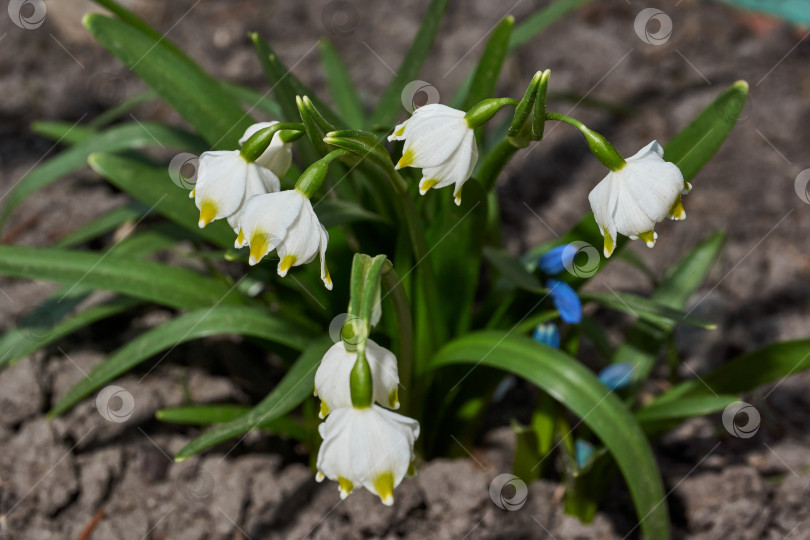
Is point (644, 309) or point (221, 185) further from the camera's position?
point (644, 309)

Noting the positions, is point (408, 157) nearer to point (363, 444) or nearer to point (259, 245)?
point (259, 245)

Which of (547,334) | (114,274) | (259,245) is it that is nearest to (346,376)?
(259,245)

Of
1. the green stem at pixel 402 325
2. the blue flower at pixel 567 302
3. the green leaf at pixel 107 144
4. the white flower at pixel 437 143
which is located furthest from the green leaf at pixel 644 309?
the green leaf at pixel 107 144

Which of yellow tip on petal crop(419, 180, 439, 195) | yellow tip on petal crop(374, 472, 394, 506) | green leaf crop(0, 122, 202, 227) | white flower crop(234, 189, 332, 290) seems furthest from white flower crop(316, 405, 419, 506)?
green leaf crop(0, 122, 202, 227)

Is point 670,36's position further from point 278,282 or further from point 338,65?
point 278,282

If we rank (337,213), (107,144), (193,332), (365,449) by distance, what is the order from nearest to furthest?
(365,449) < (337,213) < (193,332) < (107,144)

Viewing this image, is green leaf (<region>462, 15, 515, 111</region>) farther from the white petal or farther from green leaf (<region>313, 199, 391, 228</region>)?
the white petal
